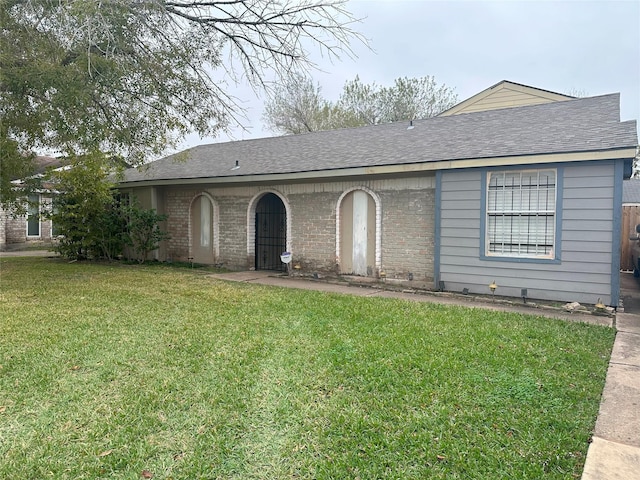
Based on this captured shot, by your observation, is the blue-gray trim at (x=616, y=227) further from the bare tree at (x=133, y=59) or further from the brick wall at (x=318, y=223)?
the bare tree at (x=133, y=59)

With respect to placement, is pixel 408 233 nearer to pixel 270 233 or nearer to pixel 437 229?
pixel 437 229

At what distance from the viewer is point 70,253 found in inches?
529

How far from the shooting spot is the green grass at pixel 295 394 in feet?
8.44

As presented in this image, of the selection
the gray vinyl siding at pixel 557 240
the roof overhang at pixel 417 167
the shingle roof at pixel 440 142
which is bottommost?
the gray vinyl siding at pixel 557 240

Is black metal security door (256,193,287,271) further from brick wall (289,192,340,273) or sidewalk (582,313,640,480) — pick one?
sidewalk (582,313,640,480)

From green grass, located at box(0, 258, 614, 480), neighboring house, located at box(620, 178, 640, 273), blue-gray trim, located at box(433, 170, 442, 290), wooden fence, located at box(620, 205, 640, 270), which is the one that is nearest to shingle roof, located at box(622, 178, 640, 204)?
neighboring house, located at box(620, 178, 640, 273)

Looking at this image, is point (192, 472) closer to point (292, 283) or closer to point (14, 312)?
point (14, 312)

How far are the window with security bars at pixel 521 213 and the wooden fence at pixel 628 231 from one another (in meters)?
7.60

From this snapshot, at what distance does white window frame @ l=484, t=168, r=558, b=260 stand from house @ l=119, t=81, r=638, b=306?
0.02 meters

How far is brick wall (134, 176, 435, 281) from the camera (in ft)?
28.7

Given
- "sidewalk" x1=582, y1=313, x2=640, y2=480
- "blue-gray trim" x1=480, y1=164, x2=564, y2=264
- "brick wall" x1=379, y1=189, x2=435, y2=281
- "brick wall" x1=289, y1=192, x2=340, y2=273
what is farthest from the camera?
"brick wall" x1=289, y1=192, x2=340, y2=273

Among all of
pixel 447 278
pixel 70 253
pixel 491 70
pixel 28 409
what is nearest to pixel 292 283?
pixel 447 278

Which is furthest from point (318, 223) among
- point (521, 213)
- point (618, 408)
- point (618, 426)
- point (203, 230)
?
point (618, 426)

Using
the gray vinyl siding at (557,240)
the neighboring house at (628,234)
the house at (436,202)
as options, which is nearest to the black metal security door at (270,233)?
the house at (436,202)
